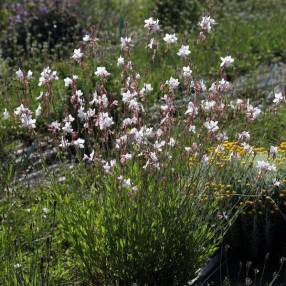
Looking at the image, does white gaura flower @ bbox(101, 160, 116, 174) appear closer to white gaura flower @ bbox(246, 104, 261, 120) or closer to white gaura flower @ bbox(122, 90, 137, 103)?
white gaura flower @ bbox(122, 90, 137, 103)

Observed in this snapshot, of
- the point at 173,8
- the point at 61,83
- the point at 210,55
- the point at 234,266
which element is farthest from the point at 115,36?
the point at 234,266

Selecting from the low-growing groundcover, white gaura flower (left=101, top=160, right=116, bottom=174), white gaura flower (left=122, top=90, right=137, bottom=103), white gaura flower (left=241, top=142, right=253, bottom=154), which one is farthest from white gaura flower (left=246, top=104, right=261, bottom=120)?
white gaura flower (left=101, top=160, right=116, bottom=174)

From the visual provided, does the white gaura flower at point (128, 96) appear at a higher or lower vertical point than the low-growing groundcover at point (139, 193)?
higher

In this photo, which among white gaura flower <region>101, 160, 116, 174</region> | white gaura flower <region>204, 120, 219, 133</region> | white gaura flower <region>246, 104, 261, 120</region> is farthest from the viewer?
white gaura flower <region>246, 104, 261, 120</region>

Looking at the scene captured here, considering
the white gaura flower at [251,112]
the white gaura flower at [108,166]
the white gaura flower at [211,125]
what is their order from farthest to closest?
the white gaura flower at [251,112], the white gaura flower at [108,166], the white gaura flower at [211,125]

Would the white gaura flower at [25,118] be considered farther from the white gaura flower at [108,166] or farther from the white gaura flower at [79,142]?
the white gaura flower at [108,166]

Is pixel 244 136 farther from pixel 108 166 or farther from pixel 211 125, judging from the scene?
pixel 108 166

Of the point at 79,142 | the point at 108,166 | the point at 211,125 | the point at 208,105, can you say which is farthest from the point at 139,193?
the point at 208,105

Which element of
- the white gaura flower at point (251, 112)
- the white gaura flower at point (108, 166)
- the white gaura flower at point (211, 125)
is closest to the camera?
the white gaura flower at point (211, 125)

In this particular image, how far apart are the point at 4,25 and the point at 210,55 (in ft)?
12.3

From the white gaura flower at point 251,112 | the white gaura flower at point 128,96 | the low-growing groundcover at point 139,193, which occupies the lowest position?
the low-growing groundcover at point 139,193

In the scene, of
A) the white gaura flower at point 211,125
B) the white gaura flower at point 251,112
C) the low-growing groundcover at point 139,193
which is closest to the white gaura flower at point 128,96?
the low-growing groundcover at point 139,193

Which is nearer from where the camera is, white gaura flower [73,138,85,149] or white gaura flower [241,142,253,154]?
white gaura flower [73,138,85,149]

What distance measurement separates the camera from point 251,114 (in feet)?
14.1
